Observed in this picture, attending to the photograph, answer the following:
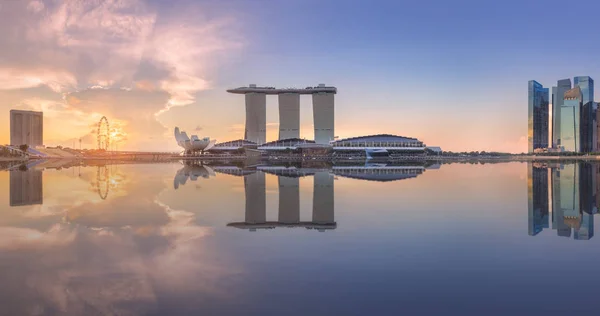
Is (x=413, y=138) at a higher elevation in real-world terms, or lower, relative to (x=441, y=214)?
higher

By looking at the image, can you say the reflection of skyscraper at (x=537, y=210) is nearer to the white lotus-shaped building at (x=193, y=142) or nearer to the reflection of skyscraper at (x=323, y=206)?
the reflection of skyscraper at (x=323, y=206)

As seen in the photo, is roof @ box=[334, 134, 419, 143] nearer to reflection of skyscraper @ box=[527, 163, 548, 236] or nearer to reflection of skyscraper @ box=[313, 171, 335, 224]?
reflection of skyscraper @ box=[527, 163, 548, 236]

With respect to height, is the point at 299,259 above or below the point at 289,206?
below

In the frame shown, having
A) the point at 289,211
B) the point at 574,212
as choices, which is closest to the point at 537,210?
the point at 574,212

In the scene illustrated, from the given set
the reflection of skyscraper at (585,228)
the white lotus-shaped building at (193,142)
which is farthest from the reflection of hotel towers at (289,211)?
the white lotus-shaped building at (193,142)

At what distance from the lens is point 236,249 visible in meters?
14.0

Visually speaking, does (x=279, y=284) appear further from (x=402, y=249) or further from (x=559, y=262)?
(x=559, y=262)

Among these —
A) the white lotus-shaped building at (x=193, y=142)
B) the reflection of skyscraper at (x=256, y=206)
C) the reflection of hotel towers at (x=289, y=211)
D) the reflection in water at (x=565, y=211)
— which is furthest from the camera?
the white lotus-shaped building at (x=193, y=142)

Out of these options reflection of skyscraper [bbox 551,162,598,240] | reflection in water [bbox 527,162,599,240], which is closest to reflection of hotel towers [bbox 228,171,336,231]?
reflection in water [bbox 527,162,599,240]

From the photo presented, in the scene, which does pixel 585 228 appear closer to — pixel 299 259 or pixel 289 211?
pixel 299 259

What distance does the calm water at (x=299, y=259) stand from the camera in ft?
29.9

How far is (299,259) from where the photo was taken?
41.3 feet

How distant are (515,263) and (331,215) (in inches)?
386

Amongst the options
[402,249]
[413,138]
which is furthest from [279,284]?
[413,138]
